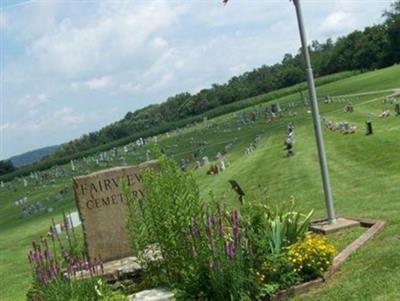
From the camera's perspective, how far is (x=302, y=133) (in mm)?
45156

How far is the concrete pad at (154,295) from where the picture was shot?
883 centimetres

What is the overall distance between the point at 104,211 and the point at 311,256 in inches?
166

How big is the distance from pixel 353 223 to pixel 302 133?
33.2 metres

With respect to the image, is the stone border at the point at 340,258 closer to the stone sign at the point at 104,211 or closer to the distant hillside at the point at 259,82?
the stone sign at the point at 104,211

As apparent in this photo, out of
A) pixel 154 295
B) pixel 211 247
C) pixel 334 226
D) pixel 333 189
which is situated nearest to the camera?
pixel 211 247

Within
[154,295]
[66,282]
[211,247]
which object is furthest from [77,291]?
[211,247]

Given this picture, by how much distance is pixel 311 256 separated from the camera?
30.4 ft

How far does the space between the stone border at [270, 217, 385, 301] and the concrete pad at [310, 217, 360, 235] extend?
0.55ft

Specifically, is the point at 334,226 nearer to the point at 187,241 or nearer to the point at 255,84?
the point at 187,241

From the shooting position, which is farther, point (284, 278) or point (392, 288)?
point (284, 278)

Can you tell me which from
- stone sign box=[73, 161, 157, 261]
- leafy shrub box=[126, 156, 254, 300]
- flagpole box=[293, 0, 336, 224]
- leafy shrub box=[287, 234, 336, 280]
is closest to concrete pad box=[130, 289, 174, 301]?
leafy shrub box=[126, 156, 254, 300]

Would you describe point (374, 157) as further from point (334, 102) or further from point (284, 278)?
point (334, 102)

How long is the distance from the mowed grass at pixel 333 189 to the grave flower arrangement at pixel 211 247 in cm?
55

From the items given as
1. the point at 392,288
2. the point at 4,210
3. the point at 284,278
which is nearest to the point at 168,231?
the point at 284,278
